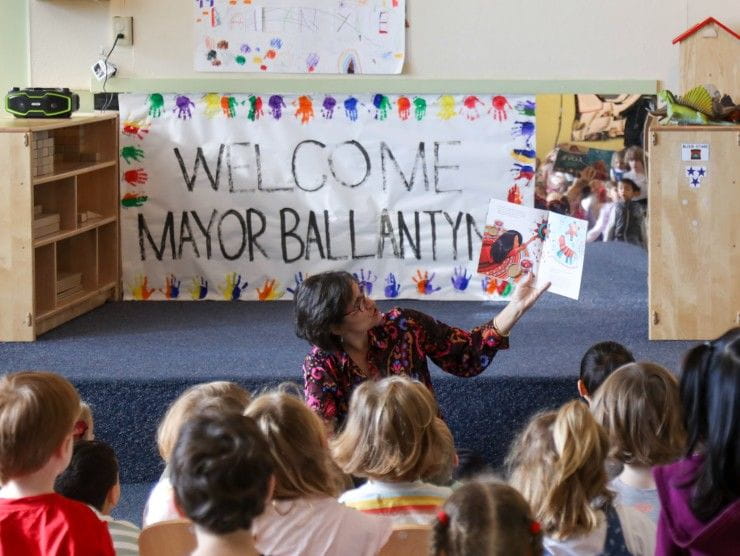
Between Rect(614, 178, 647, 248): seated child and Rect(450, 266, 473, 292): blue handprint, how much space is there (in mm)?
678

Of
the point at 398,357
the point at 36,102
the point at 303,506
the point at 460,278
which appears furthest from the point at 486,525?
the point at 460,278

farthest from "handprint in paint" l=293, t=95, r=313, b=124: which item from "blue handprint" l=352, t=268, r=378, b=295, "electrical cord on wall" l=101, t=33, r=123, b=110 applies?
"electrical cord on wall" l=101, t=33, r=123, b=110

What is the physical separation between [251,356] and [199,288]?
1.30 m

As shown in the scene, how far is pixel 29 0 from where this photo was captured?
18.0ft

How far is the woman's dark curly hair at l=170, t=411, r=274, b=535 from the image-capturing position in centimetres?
169

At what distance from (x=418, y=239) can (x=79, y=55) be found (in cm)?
172

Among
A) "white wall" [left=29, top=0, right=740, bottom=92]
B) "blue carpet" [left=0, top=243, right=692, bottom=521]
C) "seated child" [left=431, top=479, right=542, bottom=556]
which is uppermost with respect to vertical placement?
"white wall" [left=29, top=0, right=740, bottom=92]

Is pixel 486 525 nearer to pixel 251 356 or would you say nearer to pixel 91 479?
pixel 91 479

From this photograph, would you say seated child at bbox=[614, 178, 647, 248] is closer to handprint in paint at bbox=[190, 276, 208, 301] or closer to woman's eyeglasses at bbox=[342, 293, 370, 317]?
handprint in paint at bbox=[190, 276, 208, 301]

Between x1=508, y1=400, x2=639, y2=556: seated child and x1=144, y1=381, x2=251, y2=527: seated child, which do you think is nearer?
x1=508, y1=400, x2=639, y2=556: seated child

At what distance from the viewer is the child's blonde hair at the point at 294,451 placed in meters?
2.10

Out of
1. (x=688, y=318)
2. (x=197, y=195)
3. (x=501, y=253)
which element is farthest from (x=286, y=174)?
(x=501, y=253)

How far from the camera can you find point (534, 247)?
3.31 metres

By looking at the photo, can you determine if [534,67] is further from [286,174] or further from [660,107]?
[286,174]
